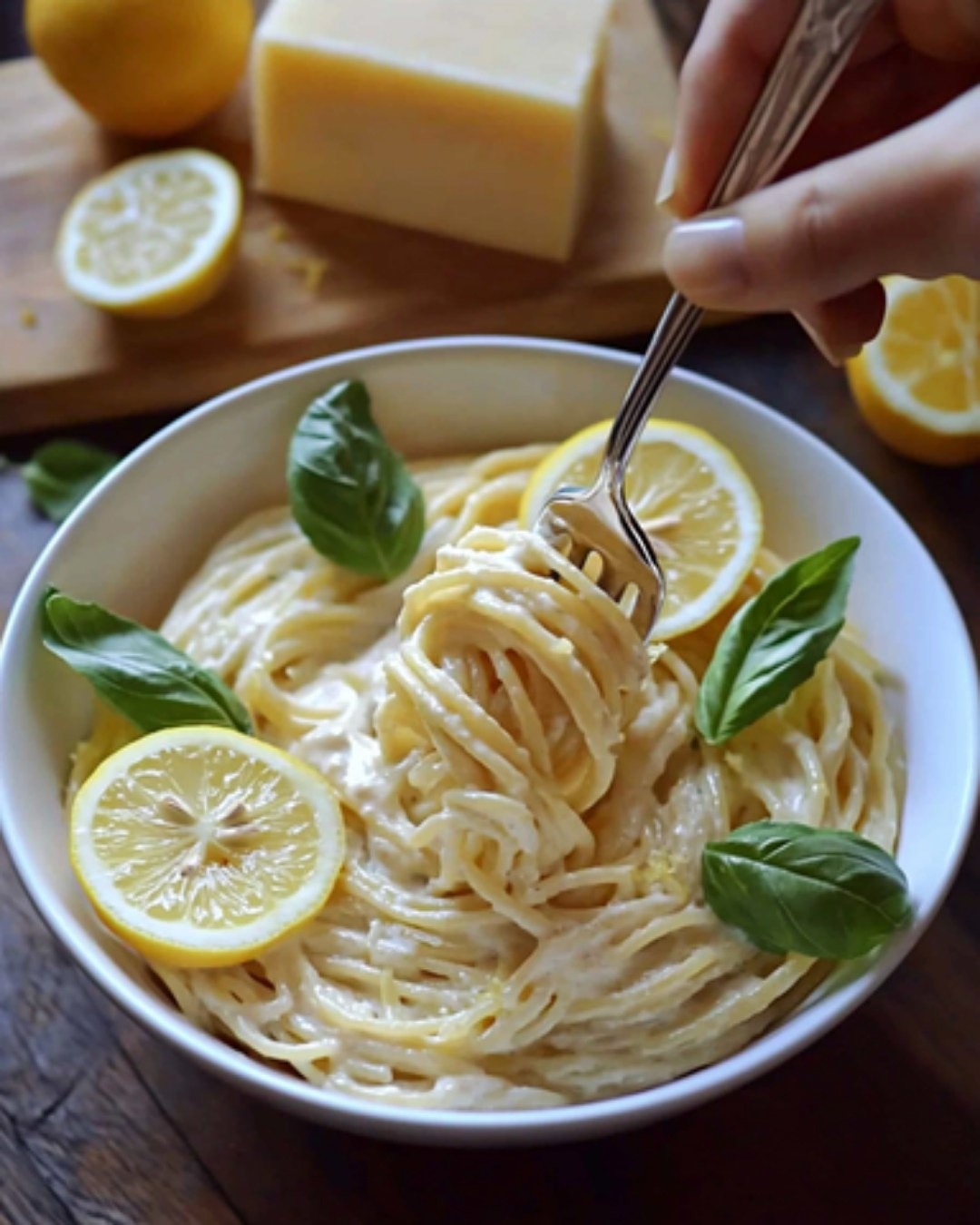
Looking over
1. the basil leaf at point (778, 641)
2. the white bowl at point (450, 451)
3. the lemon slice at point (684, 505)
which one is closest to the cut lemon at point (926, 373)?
the white bowl at point (450, 451)

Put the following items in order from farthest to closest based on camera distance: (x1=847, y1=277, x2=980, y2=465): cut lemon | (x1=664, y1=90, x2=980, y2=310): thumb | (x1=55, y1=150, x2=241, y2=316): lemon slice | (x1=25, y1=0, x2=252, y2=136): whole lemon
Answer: (x1=25, y1=0, x2=252, y2=136): whole lemon, (x1=55, y1=150, x2=241, y2=316): lemon slice, (x1=847, y1=277, x2=980, y2=465): cut lemon, (x1=664, y1=90, x2=980, y2=310): thumb

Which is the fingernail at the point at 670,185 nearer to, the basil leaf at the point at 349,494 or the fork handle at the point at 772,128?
the fork handle at the point at 772,128

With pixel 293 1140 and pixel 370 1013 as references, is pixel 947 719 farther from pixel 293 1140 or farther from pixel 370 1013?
pixel 293 1140

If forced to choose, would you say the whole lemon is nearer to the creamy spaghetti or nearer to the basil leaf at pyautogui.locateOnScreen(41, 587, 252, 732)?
the basil leaf at pyautogui.locateOnScreen(41, 587, 252, 732)

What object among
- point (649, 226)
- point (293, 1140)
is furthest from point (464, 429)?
point (293, 1140)

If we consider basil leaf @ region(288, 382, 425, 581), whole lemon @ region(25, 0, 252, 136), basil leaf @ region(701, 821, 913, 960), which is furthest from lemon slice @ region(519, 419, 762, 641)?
whole lemon @ region(25, 0, 252, 136)

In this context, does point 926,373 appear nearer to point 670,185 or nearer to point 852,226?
point 670,185
